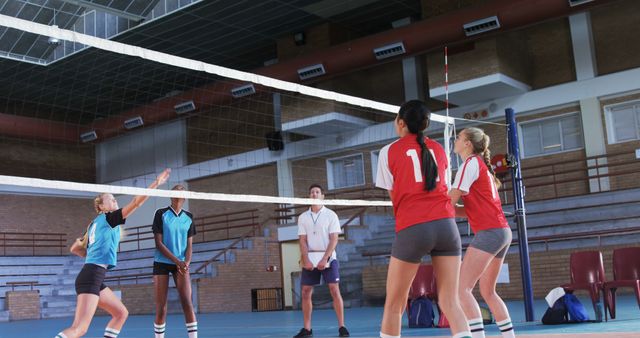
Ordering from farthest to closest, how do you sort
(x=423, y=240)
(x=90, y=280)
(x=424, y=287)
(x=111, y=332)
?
(x=424, y=287)
(x=111, y=332)
(x=90, y=280)
(x=423, y=240)

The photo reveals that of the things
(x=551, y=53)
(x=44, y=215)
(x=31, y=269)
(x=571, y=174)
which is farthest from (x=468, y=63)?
(x=44, y=215)

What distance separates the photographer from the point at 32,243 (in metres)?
28.5

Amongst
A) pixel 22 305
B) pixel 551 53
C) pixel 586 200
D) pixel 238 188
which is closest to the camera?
pixel 586 200

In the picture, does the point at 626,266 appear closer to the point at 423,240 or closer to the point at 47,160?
the point at 423,240

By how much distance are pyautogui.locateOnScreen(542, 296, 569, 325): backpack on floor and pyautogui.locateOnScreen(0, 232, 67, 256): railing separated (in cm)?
2280

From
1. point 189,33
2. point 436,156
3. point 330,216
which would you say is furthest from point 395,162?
point 189,33

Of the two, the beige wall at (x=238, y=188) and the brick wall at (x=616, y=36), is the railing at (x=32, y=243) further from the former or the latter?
the brick wall at (x=616, y=36)

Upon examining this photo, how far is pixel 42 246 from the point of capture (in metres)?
28.4

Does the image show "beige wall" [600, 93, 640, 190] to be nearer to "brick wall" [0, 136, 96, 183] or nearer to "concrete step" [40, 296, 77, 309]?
"concrete step" [40, 296, 77, 309]

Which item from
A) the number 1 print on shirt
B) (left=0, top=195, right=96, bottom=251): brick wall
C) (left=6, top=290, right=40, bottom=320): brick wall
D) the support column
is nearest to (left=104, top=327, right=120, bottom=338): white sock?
the number 1 print on shirt

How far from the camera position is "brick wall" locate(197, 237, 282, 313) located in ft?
66.2

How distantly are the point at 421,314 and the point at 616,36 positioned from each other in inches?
507

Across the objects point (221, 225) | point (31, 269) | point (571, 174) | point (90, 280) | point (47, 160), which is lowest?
point (90, 280)

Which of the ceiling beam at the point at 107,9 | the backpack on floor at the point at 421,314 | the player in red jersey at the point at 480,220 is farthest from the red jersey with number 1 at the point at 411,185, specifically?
the ceiling beam at the point at 107,9
